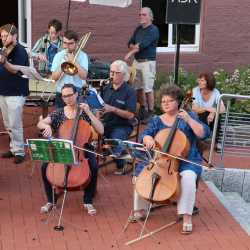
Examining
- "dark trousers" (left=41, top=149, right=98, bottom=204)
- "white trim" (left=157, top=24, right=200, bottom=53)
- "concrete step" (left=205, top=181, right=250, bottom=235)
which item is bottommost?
"concrete step" (left=205, top=181, right=250, bottom=235)

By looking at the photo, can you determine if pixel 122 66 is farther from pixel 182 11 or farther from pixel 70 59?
pixel 182 11

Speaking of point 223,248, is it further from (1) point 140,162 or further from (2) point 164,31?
(2) point 164,31

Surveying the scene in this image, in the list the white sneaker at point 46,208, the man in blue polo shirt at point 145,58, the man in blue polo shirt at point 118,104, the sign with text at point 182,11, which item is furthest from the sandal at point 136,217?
the man in blue polo shirt at point 145,58

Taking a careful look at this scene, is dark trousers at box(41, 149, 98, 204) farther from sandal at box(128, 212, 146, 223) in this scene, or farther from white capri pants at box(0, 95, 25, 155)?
white capri pants at box(0, 95, 25, 155)

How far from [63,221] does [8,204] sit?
0.72 metres

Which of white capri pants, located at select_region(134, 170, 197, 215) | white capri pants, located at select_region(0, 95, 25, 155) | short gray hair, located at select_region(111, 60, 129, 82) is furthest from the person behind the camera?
white capri pants, located at select_region(0, 95, 25, 155)

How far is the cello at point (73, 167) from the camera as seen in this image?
6.02 metres

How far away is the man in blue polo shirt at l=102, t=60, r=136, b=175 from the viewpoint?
7.26m

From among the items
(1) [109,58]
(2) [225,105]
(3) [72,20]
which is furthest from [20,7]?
(2) [225,105]

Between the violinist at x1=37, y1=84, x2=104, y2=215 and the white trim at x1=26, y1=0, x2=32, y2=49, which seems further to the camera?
→ the white trim at x1=26, y1=0, x2=32, y2=49

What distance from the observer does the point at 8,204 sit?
Answer: 21.6 feet

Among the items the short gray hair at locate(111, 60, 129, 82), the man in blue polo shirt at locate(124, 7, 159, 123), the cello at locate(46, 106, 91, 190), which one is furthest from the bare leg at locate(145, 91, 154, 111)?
the cello at locate(46, 106, 91, 190)

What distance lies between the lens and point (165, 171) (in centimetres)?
582

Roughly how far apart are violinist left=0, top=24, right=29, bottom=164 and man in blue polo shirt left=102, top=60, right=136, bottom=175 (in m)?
1.02
